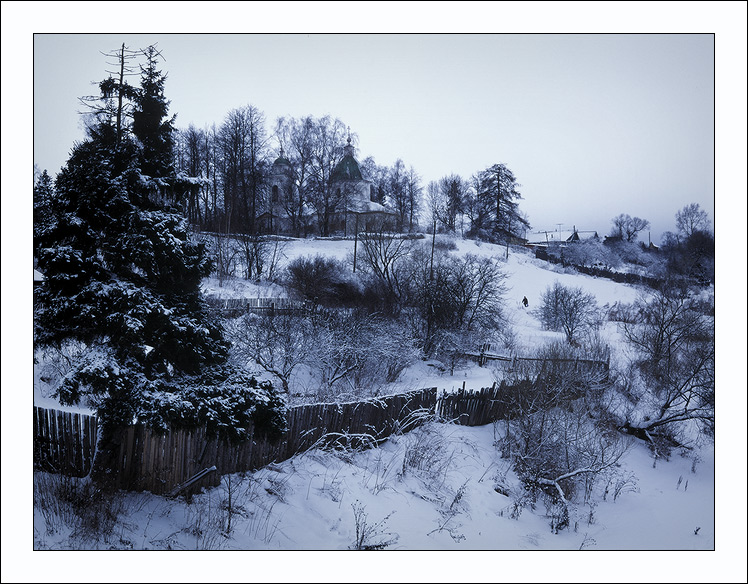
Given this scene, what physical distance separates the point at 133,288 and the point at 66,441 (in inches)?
80.0

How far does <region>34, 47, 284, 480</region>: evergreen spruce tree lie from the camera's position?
11.9 feet

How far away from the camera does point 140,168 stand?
3885 millimetres

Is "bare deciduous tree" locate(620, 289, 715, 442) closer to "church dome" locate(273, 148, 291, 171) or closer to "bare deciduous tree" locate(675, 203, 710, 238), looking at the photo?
"bare deciduous tree" locate(675, 203, 710, 238)

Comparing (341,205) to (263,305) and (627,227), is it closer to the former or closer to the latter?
(263,305)

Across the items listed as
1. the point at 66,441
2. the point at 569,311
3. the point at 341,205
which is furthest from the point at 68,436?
the point at 569,311

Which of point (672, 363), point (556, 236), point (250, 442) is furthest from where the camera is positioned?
point (556, 236)

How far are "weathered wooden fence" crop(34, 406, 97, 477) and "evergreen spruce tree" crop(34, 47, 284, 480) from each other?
1.78 ft

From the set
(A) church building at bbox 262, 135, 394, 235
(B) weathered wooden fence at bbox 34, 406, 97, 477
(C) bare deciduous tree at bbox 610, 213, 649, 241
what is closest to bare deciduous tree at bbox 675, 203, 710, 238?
(C) bare deciduous tree at bbox 610, 213, 649, 241

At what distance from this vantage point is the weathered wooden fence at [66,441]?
14.5 feet

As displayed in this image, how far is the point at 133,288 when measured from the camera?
12.4 feet

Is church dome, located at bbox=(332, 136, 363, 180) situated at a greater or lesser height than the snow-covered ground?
greater

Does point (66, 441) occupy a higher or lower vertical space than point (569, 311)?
lower

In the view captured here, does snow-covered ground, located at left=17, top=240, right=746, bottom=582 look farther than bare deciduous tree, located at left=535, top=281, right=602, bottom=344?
No

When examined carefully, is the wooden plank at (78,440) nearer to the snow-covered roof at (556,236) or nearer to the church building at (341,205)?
the church building at (341,205)
